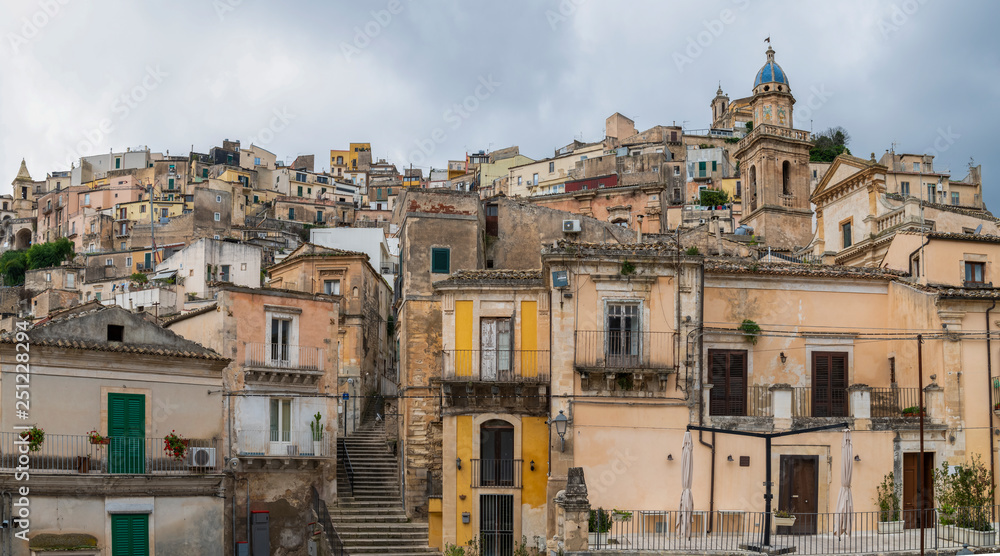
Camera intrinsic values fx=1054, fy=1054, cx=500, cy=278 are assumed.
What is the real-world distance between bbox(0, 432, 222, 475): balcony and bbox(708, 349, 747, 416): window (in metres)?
16.2

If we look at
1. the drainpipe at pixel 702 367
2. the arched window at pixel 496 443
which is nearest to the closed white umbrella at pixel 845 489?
the drainpipe at pixel 702 367

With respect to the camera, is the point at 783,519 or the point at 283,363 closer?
the point at 783,519

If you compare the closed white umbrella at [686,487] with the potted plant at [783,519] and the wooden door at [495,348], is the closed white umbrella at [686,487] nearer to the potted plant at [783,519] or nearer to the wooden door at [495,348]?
the potted plant at [783,519]

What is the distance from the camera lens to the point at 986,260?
32.7m

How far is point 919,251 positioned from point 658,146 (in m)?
68.2

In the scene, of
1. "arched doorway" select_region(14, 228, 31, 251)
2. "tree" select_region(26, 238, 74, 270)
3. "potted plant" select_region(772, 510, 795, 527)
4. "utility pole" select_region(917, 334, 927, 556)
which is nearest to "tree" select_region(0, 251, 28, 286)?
"tree" select_region(26, 238, 74, 270)

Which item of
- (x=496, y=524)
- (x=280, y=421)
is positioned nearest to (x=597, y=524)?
(x=496, y=524)

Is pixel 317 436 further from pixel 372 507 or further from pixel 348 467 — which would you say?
pixel 372 507

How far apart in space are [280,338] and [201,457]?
499 centimetres

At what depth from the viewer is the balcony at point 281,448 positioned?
3497 centimetres

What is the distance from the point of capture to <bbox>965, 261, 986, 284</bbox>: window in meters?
32.7

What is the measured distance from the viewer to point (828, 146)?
11312cm

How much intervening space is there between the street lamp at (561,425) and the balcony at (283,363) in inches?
Result: 427

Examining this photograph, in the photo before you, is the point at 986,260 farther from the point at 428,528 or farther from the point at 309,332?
the point at 309,332
